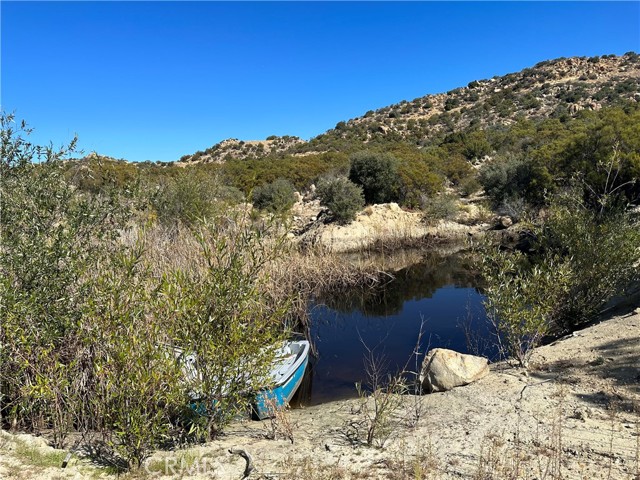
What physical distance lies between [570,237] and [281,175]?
31039mm

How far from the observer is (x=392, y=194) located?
33.1 metres

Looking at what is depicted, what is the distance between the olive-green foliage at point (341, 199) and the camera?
28734 mm

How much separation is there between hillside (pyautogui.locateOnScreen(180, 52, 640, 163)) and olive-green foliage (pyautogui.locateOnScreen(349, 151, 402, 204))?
63.6 ft

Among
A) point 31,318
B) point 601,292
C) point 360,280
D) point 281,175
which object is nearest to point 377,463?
point 31,318

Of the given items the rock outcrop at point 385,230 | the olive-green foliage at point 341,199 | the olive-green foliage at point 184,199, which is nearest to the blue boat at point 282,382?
the olive-green foliage at point 184,199

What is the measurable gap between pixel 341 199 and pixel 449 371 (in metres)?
21.6

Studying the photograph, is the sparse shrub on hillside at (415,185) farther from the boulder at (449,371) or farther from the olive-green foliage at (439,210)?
the boulder at (449,371)

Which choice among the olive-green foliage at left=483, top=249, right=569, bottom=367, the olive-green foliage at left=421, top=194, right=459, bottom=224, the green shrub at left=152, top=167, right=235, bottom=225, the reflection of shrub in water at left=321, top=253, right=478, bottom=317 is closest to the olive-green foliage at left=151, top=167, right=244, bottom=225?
the green shrub at left=152, top=167, right=235, bottom=225

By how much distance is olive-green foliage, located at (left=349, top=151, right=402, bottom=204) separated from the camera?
32.8 m

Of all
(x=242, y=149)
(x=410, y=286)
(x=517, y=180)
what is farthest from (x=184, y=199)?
(x=242, y=149)

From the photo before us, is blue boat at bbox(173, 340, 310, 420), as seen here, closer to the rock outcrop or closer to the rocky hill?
the rock outcrop

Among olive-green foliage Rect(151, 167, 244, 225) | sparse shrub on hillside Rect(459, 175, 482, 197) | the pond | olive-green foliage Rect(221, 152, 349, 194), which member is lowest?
the pond

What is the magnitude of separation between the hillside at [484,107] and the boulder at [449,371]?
45825 millimetres

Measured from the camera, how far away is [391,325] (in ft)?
46.4
